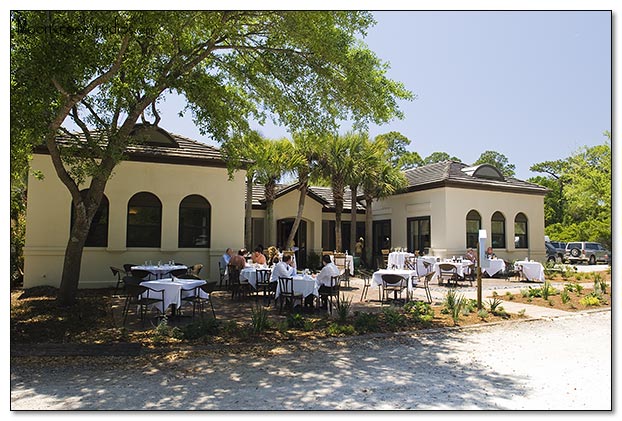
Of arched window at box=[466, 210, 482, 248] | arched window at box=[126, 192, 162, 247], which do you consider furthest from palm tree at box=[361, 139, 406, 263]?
arched window at box=[126, 192, 162, 247]

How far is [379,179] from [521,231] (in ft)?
26.9

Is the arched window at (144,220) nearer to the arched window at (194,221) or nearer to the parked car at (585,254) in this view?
the arched window at (194,221)

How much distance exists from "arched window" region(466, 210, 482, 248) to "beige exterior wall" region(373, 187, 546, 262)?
21 cm

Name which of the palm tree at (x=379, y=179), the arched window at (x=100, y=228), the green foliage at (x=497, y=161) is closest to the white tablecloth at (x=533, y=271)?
the palm tree at (x=379, y=179)

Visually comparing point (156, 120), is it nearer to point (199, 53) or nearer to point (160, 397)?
point (199, 53)

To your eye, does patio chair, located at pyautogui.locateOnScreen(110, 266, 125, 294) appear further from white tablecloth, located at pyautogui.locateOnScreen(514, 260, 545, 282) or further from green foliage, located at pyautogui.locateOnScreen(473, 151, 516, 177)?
green foliage, located at pyautogui.locateOnScreen(473, 151, 516, 177)

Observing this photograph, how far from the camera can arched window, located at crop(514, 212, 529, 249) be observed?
22.9m

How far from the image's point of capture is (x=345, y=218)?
2545 centimetres

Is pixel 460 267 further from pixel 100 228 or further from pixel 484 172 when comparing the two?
pixel 100 228

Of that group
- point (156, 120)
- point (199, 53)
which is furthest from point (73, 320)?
point (199, 53)

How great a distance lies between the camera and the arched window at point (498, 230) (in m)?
22.2

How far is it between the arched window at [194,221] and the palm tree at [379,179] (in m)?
8.44

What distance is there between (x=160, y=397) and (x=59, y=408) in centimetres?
99

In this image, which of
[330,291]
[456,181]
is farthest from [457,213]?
[330,291]
